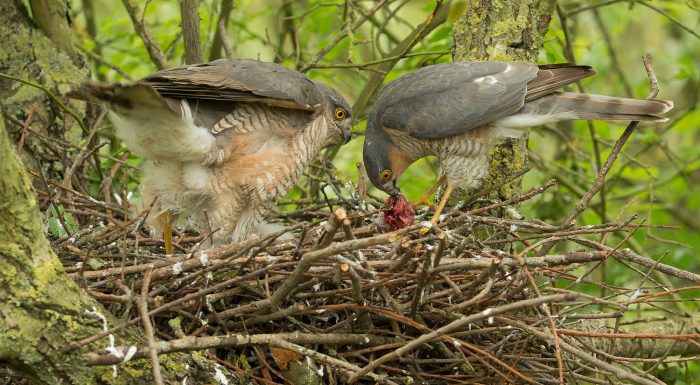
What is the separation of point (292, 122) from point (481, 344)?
5.62 feet

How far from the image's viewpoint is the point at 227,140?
4.66m

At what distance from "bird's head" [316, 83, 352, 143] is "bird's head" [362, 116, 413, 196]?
0.44 m

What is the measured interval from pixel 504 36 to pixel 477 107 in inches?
19.7

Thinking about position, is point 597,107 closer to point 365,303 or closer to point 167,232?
point 365,303

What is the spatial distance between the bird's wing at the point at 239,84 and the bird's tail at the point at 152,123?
4.7 inches

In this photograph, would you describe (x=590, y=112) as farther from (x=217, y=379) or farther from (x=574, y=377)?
(x=217, y=379)

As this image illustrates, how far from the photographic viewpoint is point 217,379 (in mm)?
3418

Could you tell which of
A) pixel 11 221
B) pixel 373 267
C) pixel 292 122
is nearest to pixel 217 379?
pixel 373 267

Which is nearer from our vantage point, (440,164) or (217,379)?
(217,379)

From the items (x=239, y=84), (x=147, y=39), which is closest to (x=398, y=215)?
(x=239, y=84)

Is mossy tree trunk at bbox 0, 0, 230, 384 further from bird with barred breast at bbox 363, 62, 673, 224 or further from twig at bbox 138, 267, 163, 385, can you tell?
bird with barred breast at bbox 363, 62, 673, 224

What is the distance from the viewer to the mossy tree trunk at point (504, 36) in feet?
16.5

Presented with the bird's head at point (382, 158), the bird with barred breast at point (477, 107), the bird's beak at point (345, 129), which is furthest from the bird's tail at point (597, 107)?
the bird's beak at point (345, 129)

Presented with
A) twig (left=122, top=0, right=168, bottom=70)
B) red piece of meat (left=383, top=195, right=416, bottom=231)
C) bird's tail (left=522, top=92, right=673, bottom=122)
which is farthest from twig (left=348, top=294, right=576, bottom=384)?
twig (left=122, top=0, right=168, bottom=70)
